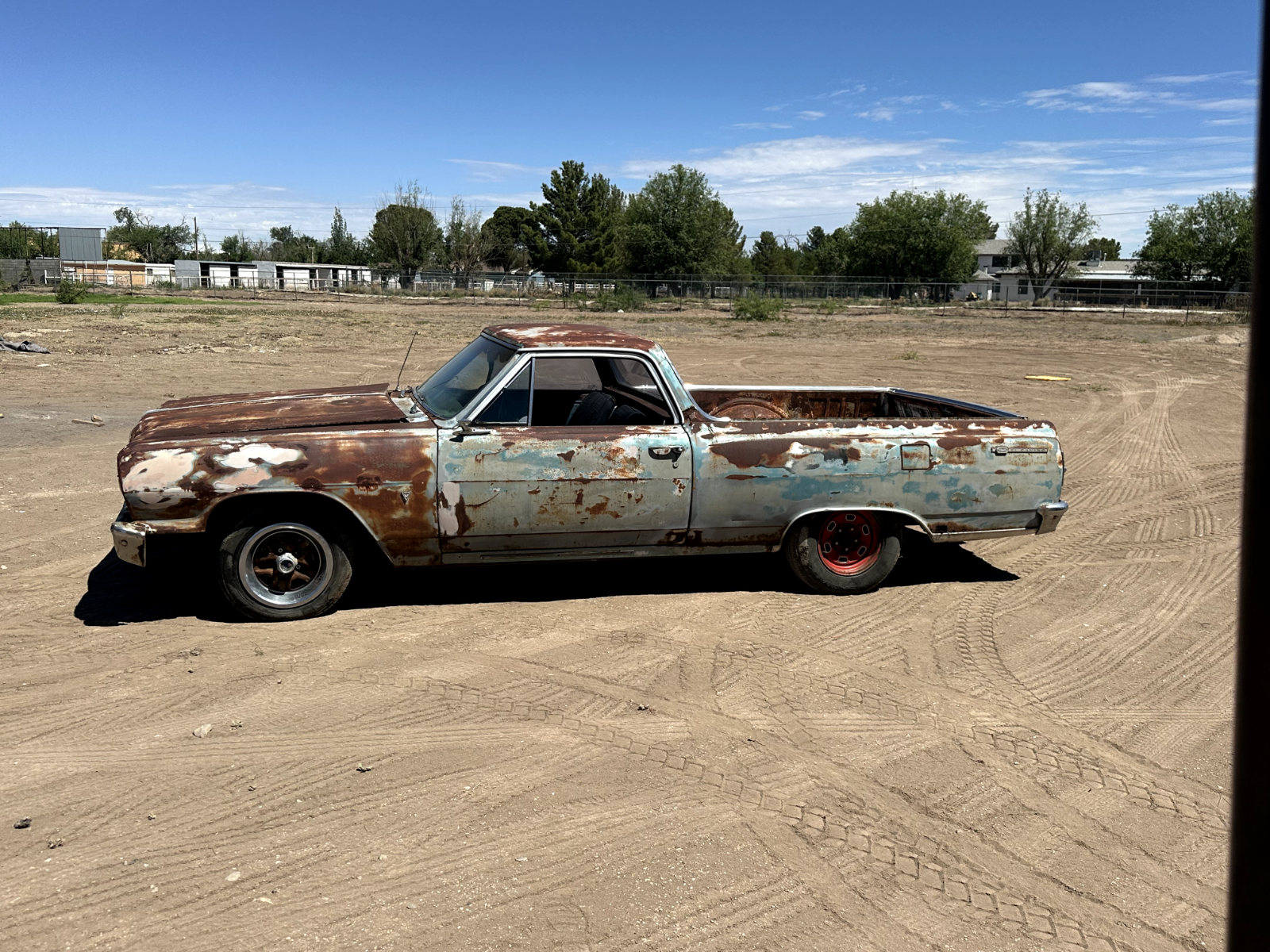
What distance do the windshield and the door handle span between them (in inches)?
39.9

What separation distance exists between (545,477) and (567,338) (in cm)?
99

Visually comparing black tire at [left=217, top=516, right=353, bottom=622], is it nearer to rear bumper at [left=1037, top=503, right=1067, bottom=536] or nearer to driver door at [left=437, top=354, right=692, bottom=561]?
driver door at [left=437, top=354, right=692, bottom=561]

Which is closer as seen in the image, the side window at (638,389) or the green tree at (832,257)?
the side window at (638,389)

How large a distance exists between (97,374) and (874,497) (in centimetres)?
1544

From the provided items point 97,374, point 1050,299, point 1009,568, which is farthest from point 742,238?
point 1009,568

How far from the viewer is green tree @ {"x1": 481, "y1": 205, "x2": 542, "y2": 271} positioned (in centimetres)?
9000

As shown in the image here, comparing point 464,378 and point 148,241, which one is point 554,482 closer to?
point 464,378

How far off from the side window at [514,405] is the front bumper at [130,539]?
1.88 meters

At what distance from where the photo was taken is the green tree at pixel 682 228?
2950 inches

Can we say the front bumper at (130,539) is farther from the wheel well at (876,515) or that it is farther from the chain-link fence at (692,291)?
the chain-link fence at (692,291)

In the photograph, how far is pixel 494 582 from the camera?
658cm

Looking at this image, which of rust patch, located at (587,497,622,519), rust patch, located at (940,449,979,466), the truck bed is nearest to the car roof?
rust patch, located at (587,497,622,519)

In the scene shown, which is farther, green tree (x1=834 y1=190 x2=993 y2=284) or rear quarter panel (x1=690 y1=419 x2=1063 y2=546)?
green tree (x1=834 y1=190 x2=993 y2=284)

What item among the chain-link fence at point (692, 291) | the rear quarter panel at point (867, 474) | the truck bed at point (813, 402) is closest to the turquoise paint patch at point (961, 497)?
the rear quarter panel at point (867, 474)
